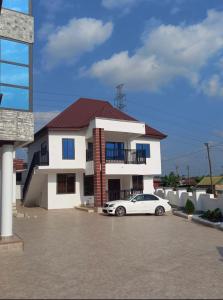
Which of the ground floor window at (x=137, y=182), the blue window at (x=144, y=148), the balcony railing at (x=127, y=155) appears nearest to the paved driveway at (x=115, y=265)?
the balcony railing at (x=127, y=155)

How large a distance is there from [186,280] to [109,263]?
2280 millimetres

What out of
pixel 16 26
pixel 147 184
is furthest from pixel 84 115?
pixel 16 26

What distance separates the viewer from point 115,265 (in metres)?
8.63

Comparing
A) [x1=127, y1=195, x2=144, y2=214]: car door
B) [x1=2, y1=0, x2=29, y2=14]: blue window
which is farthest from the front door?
[x1=2, y1=0, x2=29, y2=14]: blue window

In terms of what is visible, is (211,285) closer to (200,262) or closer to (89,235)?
(200,262)

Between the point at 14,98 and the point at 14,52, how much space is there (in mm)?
1532

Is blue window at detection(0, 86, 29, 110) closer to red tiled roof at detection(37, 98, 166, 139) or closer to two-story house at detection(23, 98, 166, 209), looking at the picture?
two-story house at detection(23, 98, 166, 209)

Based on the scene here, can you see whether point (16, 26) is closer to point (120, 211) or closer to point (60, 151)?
point (120, 211)

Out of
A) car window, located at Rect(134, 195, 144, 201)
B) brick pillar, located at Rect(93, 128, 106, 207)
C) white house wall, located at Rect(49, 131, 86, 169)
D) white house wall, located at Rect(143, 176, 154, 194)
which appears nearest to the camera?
car window, located at Rect(134, 195, 144, 201)

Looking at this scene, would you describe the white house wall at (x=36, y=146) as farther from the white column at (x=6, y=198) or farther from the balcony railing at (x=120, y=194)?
the white column at (x=6, y=198)

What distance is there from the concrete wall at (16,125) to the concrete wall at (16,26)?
250 centimetres

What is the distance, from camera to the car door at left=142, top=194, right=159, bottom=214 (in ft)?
71.5

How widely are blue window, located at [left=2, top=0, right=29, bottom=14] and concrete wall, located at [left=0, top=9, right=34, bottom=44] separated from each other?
176 mm

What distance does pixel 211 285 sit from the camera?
6.94 meters
